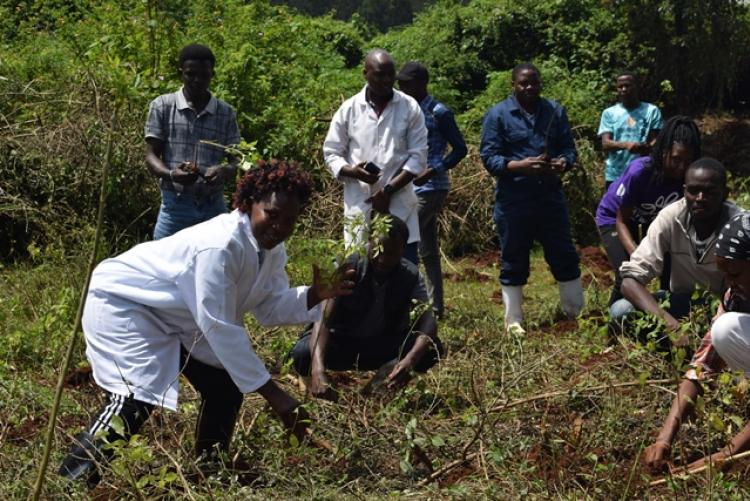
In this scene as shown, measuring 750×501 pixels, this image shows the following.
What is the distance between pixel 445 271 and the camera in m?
9.49

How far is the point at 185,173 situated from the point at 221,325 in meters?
Answer: 2.37

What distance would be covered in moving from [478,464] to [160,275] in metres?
1.46

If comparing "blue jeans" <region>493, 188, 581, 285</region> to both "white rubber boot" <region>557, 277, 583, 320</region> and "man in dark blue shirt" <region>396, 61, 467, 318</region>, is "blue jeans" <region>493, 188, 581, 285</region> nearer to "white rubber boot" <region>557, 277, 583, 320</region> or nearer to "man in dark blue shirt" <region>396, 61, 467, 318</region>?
"white rubber boot" <region>557, 277, 583, 320</region>

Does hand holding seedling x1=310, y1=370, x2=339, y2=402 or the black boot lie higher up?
the black boot

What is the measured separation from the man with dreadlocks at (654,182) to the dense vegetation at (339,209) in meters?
0.68

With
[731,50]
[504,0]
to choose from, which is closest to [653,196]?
[731,50]

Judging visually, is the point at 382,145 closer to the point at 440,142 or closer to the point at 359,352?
the point at 440,142

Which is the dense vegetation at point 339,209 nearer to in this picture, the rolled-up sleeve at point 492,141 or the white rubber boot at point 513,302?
the white rubber boot at point 513,302

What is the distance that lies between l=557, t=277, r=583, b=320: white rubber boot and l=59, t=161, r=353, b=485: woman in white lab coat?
3293mm

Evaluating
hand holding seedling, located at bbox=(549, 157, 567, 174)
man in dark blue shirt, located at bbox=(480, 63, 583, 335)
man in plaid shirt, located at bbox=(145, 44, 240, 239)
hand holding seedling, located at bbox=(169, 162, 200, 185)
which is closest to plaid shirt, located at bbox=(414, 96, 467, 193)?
man in dark blue shirt, located at bbox=(480, 63, 583, 335)

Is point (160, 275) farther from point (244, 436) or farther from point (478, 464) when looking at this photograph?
point (478, 464)

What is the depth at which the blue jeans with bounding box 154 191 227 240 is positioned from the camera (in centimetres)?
650

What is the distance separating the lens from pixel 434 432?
16.5ft

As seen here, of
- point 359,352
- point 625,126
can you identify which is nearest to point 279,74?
point 625,126
